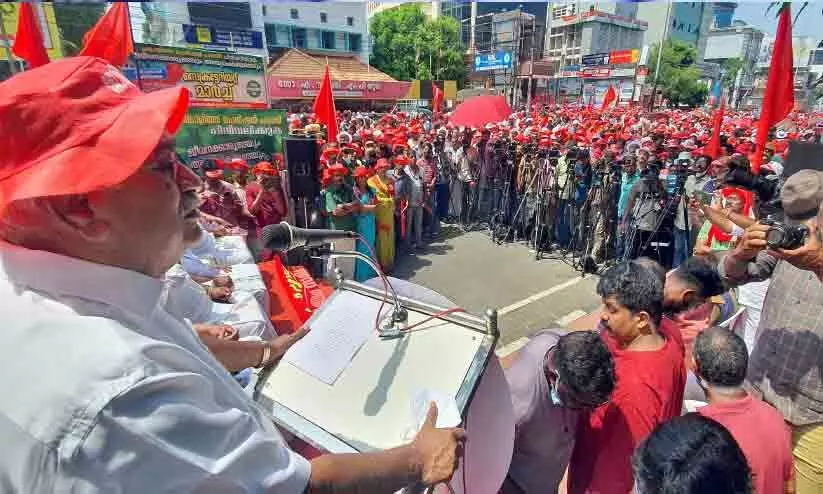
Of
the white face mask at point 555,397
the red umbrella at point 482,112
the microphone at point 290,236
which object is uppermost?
the red umbrella at point 482,112

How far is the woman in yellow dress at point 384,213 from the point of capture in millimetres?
7012

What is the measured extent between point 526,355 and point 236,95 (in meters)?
9.18

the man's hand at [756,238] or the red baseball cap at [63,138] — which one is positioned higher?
the red baseball cap at [63,138]

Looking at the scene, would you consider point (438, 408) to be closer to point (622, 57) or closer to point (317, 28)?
point (317, 28)

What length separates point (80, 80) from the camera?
2.57ft

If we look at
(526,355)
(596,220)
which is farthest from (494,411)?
(596,220)

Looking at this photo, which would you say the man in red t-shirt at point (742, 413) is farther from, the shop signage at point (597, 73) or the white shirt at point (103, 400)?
the shop signage at point (597, 73)

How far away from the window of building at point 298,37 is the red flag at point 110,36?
1530 inches

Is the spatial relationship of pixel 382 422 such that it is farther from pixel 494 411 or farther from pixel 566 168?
pixel 566 168

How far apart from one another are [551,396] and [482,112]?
451 inches

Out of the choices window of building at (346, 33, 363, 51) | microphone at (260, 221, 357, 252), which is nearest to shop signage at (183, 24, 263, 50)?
window of building at (346, 33, 363, 51)

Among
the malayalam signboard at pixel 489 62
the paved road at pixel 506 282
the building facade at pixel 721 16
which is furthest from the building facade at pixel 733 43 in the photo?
the paved road at pixel 506 282

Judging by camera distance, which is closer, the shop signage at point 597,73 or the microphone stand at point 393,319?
the microphone stand at point 393,319

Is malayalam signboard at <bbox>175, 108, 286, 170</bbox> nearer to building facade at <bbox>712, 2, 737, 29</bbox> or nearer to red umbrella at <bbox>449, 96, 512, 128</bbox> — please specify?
red umbrella at <bbox>449, 96, 512, 128</bbox>
